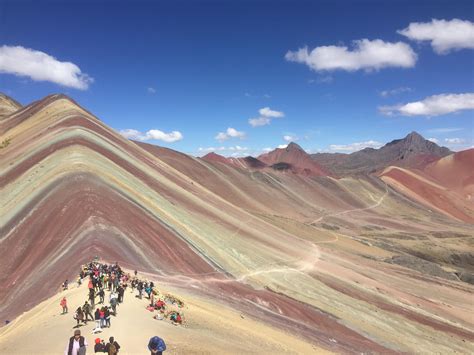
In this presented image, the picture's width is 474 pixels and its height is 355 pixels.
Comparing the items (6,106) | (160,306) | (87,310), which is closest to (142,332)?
(87,310)

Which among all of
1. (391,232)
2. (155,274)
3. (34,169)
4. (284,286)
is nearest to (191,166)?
(391,232)

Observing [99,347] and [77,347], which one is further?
[99,347]

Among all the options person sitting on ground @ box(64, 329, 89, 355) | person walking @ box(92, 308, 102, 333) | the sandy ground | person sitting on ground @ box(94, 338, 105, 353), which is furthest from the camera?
person walking @ box(92, 308, 102, 333)

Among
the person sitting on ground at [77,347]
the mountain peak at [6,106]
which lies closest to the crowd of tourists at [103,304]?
the person sitting on ground at [77,347]

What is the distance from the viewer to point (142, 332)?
17.5 metres

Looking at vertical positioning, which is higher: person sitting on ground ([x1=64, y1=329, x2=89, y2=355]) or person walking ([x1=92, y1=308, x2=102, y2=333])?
person sitting on ground ([x1=64, y1=329, x2=89, y2=355])

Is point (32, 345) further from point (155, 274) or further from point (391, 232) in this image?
point (391, 232)

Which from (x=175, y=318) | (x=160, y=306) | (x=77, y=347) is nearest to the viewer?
(x=77, y=347)

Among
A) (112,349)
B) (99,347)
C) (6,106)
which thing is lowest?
(99,347)

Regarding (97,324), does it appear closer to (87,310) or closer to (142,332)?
(87,310)

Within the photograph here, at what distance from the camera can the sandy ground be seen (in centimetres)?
1688

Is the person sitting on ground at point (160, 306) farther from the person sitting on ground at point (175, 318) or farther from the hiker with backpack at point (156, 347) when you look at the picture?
the hiker with backpack at point (156, 347)

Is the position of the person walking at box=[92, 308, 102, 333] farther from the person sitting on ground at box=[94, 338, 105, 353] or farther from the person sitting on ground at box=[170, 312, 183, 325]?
the person sitting on ground at box=[170, 312, 183, 325]

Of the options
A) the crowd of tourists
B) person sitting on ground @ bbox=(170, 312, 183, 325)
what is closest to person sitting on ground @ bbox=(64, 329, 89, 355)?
the crowd of tourists
